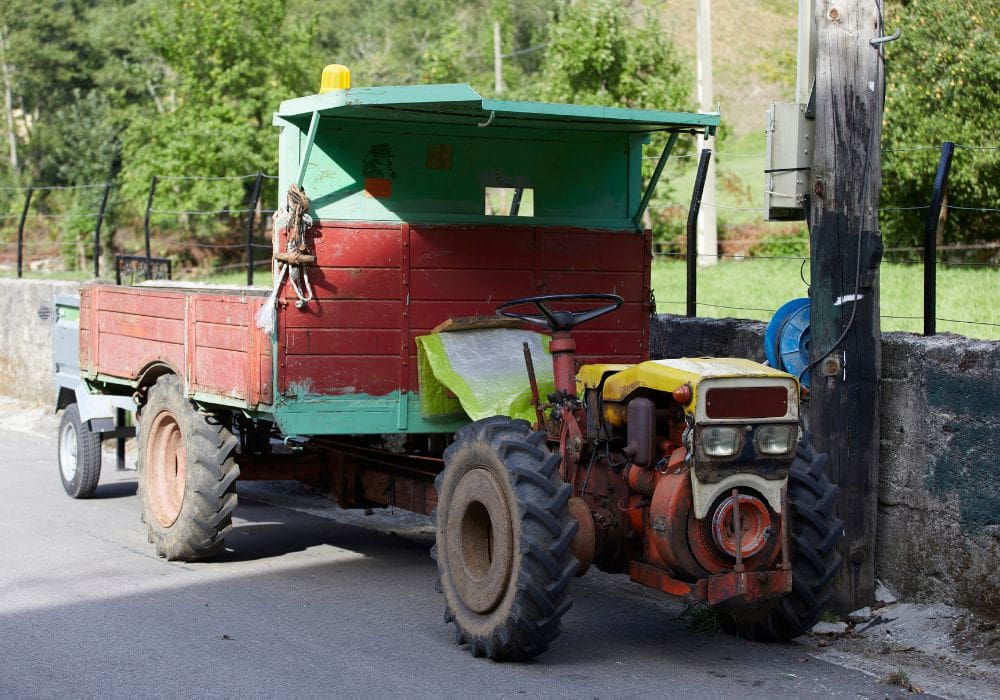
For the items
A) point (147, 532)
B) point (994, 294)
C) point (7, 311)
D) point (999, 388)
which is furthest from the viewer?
point (7, 311)

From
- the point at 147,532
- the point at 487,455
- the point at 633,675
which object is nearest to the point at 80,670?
the point at 487,455

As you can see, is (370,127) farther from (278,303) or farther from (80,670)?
(80,670)

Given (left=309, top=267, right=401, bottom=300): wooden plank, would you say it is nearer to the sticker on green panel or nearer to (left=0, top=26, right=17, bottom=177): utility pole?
the sticker on green panel

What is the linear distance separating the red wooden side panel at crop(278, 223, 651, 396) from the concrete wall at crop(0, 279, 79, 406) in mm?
9303

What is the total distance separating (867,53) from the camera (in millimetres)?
7031

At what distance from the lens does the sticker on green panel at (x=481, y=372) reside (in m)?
7.05

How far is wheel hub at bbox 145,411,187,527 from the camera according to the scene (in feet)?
29.3

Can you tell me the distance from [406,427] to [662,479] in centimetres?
212

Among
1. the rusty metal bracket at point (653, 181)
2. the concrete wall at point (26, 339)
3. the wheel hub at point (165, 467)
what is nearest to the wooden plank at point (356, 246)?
the rusty metal bracket at point (653, 181)

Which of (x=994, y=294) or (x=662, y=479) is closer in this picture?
(x=662, y=479)

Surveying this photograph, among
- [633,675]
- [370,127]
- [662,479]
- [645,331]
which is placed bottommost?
[633,675]

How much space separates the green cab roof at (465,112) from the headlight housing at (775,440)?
6.37ft

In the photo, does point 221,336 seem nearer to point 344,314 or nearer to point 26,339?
point 344,314

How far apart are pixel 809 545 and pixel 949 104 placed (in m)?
18.0
